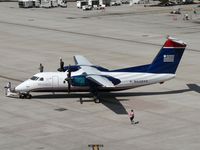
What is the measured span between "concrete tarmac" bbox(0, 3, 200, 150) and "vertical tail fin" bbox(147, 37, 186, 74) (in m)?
2.65

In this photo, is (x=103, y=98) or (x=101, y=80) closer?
(x=101, y=80)

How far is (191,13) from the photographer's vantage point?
129875mm

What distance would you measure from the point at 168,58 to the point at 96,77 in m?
8.04

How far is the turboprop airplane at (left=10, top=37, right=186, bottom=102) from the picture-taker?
50.6 meters

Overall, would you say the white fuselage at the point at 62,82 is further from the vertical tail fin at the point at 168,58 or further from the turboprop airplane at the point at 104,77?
the vertical tail fin at the point at 168,58

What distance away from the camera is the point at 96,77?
4909 centimetres

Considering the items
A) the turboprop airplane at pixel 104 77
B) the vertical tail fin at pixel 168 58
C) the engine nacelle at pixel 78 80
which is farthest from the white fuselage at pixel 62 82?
the vertical tail fin at pixel 168 58

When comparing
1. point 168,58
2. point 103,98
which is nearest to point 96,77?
point 103,98

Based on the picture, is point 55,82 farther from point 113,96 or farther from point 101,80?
point 113,96

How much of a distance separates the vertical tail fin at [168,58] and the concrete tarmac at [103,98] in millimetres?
2651

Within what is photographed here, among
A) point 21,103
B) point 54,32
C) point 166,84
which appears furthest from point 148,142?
point 54,32

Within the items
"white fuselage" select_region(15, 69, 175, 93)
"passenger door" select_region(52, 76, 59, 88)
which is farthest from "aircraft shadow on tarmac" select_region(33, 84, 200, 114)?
"passenger door" select_region(52, 76, 59, 88)

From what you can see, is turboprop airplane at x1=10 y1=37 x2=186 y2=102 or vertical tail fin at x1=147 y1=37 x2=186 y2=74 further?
vertical tail fin at x1=147 y1=37 x2=186 y2=74

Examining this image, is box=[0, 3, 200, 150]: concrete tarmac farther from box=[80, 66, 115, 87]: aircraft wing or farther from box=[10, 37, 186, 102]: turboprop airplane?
box=[80, 66, 115, 87]: aircraft wing
